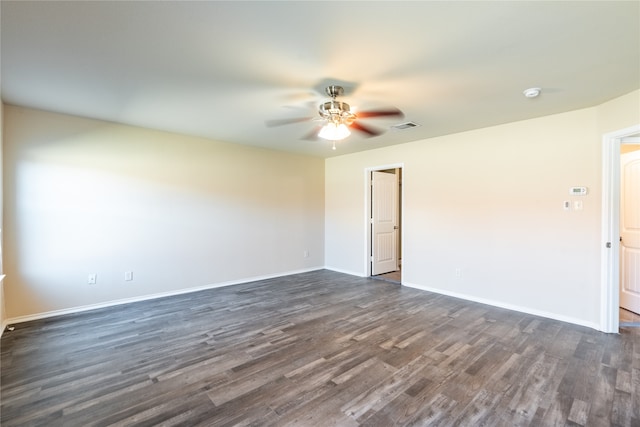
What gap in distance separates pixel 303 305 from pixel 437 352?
1.91 m

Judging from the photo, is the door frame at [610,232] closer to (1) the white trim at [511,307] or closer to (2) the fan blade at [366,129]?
(1) the white trim at [511,307]

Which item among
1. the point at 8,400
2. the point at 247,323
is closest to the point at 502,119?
the point at 247,323

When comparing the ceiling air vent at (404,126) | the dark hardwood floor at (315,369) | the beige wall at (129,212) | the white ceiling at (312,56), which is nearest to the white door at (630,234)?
the dark hardwood floor at (315,369)

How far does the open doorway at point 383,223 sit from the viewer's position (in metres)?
5.82

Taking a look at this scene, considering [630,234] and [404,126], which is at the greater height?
[404,126]

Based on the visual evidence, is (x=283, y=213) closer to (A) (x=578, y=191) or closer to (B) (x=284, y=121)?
(B) (x=284, y=121)

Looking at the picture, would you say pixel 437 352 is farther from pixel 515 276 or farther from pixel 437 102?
pixel 437 102

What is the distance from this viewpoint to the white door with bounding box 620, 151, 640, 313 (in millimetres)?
3668

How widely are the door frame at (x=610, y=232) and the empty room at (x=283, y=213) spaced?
0.07 ft

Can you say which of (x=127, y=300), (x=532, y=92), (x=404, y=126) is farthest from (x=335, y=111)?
(x=127, y=300)

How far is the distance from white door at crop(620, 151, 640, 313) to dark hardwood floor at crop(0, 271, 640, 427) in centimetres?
86

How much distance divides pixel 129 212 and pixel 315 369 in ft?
11.4

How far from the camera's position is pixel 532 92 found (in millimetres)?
2820

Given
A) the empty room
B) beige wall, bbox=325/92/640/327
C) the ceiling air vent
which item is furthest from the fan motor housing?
beige wall, bbox=325/92/640/327
